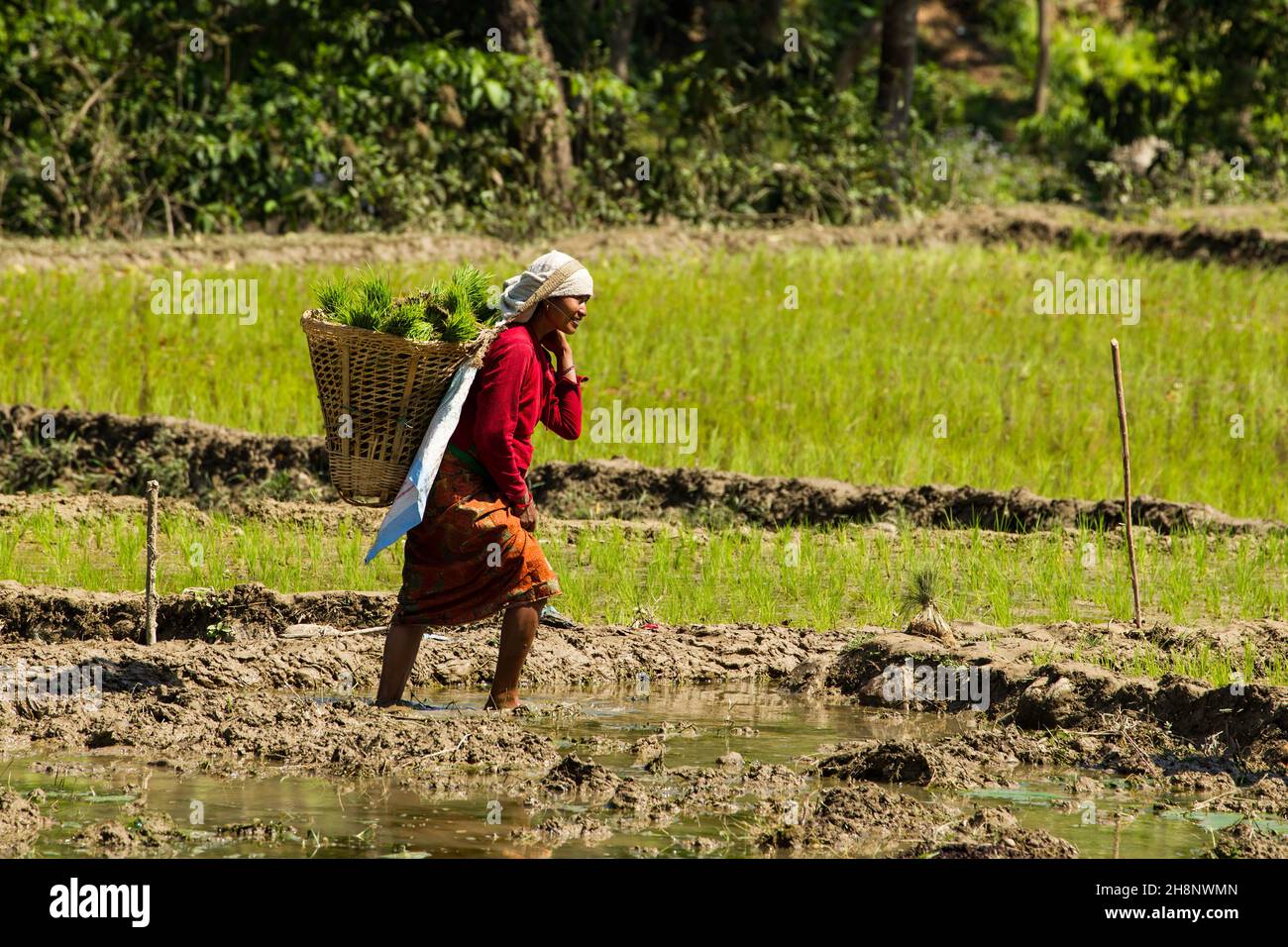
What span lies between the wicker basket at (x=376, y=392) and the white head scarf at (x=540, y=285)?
0.45 feet

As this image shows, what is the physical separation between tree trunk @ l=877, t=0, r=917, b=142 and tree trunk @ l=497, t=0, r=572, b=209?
11.9ft

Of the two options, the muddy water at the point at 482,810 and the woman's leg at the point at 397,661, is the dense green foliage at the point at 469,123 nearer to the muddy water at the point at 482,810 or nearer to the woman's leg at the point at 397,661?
the woman's leg at the point at 397,661

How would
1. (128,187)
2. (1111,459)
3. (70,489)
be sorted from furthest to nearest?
(128,187) < (1111,459) < (70,489)

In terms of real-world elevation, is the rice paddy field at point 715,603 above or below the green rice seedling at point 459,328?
below

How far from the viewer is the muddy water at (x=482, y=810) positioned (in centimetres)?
437

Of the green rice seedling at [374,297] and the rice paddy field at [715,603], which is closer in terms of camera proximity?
the rice paddy field at [715,603]

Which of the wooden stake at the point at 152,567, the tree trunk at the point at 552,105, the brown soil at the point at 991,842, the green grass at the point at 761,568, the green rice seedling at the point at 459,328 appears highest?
the tree trunk at the point at 552,105

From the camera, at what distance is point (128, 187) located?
15016 mm

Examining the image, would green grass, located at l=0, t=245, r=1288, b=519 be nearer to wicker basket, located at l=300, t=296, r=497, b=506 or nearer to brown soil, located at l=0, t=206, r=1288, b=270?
brown soil, located at l=0, t=206, r=1288, b=270

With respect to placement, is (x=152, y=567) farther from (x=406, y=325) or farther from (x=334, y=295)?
(x=406, y=325)

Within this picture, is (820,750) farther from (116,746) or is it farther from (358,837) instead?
(116,746)

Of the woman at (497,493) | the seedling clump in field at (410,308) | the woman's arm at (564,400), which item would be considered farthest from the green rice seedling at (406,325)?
the woman's arm at (564,400)
